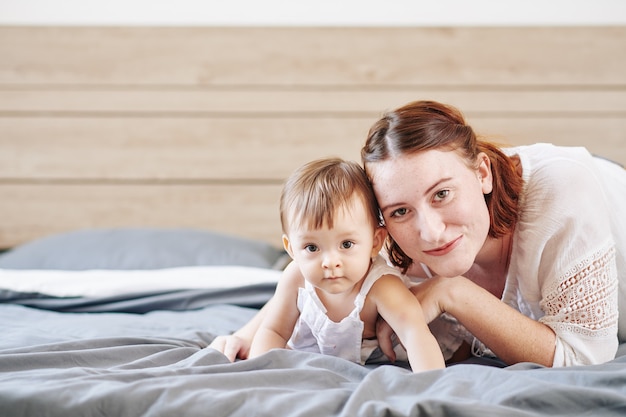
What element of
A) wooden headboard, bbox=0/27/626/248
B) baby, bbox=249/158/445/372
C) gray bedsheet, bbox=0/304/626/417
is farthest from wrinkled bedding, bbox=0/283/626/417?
wooden headboard, bbox=0/27/626/248

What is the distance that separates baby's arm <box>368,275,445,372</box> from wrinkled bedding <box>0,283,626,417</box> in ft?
0.20

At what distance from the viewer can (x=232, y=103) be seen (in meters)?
3.06

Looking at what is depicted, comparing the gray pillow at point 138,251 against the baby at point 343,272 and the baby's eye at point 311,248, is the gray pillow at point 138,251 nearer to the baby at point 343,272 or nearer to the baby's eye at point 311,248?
the baby at point 343,272

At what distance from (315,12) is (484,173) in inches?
77.4

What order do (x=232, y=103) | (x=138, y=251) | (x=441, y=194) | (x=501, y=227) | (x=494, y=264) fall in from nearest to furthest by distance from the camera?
(x=441, y=194) → (x=501, y=227) → (x=494, y=264) → (x=138, y=251) → (x=232, y=103)

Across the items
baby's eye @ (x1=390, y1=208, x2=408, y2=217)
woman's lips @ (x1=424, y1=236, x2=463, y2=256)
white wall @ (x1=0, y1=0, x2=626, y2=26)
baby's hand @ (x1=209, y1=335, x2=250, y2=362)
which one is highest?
white wall @ (x1=0, y1=0, x2=626, y2=26)

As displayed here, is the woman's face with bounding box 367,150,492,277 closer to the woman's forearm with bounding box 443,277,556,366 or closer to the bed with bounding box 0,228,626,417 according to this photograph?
the woman's forearm with bounding box 443,277,556,366

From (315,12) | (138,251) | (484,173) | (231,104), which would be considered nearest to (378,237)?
(484,173)

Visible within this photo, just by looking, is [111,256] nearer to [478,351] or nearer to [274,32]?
[274,32]

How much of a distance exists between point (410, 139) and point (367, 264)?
0.25 metres

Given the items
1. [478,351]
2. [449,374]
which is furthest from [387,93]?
[449,374]

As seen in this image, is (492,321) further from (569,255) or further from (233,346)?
(233,346)

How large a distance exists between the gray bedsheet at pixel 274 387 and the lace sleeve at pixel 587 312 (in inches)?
2.5

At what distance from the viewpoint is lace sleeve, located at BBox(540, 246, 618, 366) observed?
4.13ft
